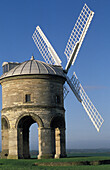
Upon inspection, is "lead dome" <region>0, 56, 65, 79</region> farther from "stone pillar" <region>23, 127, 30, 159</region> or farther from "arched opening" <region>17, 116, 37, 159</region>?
"stone pillar" <region>23, 127, 30, 159</region>

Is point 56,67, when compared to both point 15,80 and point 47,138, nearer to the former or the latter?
point 15,80

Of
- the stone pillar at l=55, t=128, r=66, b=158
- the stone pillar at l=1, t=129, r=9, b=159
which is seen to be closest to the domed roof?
the stone pillar at l=1, t=129, r=9, b=159

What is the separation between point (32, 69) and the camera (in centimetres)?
4106

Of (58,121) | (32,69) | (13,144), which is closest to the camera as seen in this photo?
(13,144)

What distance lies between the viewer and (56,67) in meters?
44.9

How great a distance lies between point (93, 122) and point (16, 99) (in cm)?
926

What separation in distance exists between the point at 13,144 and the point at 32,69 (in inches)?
332

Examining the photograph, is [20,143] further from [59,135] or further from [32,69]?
[32,69]

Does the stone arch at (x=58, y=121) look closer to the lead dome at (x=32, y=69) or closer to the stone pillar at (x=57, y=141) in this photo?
the stone pillar at (x=57, y=141)

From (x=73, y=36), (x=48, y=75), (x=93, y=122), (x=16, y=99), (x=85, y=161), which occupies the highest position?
(x=73, y=36)

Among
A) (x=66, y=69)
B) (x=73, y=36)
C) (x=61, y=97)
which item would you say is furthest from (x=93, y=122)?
(x=73, y=36)

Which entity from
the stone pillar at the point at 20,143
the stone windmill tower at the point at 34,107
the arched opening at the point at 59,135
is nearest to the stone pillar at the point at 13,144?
the stone windmill tower at the point at 34,107

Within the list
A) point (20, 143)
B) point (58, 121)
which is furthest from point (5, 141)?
point (58, 121)

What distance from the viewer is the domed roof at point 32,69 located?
40688 mm
